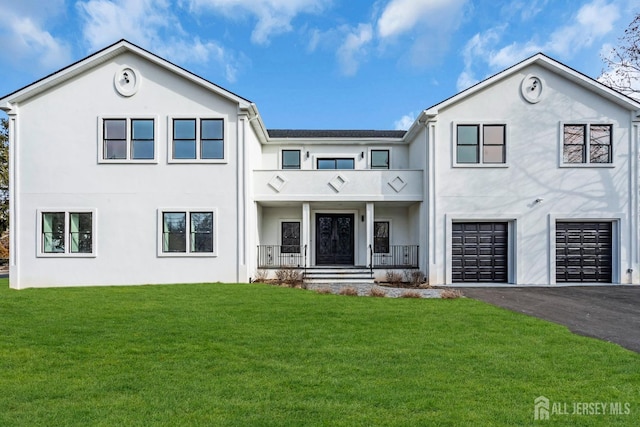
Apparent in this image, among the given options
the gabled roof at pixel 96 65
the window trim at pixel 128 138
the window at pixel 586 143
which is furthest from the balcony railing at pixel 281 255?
the window at pixel 586 143

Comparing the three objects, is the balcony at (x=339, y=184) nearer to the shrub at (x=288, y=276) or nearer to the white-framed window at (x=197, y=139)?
the white-framed window at (x=197, y=139)

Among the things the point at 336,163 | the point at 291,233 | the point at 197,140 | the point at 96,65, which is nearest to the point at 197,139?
the point at 197,140

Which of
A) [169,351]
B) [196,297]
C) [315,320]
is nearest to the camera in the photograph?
[169,351]

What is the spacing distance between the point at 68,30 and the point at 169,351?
55.6ft

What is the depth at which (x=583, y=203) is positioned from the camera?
14.3m

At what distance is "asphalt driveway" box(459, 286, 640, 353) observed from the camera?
7.41m

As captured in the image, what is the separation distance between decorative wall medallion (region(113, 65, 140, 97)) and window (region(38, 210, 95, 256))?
15.3 ft

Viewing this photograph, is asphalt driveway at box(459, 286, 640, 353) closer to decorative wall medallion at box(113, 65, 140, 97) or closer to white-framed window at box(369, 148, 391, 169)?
white-framed window at box(369, 148, 391, 169)

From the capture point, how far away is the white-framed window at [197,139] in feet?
45.8

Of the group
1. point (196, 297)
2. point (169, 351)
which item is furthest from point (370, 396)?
point (196, 297)

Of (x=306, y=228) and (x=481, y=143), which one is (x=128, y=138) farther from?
(x=481, y=143)

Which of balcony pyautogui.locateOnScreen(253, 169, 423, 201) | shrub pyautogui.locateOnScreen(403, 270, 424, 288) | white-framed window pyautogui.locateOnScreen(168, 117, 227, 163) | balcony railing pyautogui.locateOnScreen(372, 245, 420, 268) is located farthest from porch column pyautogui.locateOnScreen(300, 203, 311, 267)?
shrub pyautogui.locateOnScreen(403, 270, 424, 288)

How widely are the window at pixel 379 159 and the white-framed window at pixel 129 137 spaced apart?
967 centimetres

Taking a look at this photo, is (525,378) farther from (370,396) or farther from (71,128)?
(71,128)
